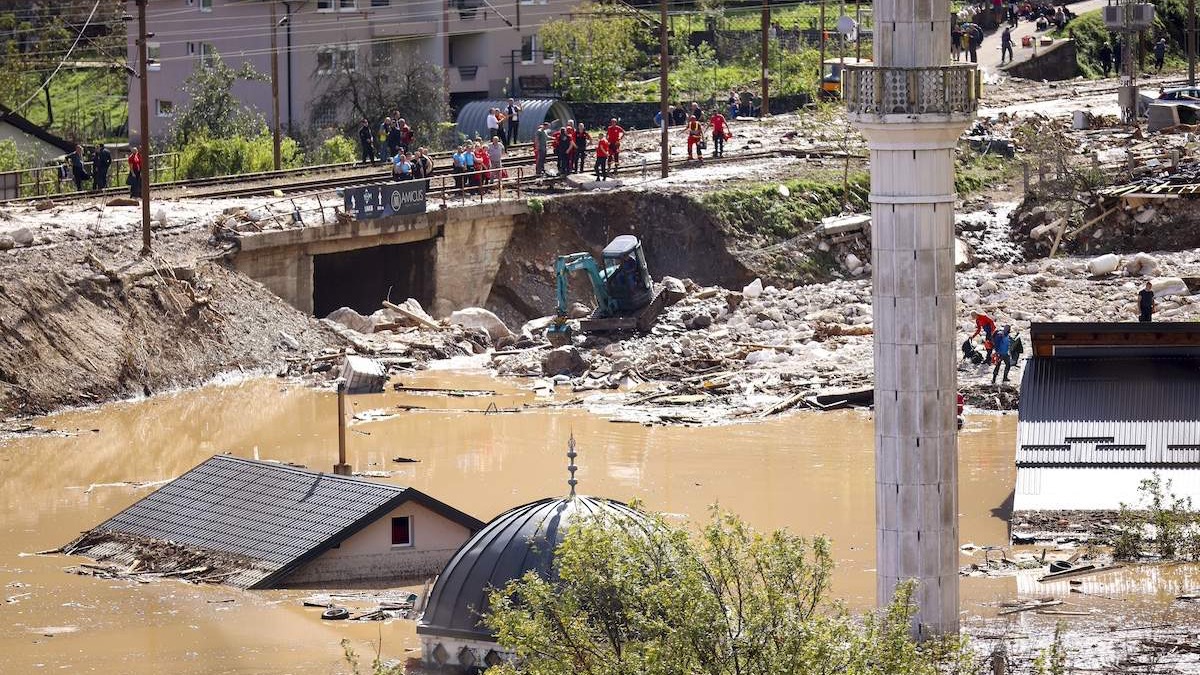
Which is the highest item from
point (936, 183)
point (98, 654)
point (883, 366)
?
point (936, 183)

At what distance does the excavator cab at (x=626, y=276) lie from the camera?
156ft

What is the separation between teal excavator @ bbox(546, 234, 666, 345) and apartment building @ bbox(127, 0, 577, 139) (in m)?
20.7

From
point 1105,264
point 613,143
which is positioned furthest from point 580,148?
point 1105,264

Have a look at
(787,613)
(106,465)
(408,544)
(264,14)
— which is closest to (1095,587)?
(408,544)

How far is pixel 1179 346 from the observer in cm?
3325

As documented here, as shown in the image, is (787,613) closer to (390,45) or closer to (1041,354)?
(1041,354)

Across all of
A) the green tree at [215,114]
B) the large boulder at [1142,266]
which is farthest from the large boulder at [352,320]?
the large boulder at [1142,266]

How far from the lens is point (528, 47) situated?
2972 inches

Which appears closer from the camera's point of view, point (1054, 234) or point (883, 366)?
point (883, 366)

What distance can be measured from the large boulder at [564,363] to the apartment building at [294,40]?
22.9m

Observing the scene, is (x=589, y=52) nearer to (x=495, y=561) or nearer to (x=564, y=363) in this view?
(x=564, y=363)

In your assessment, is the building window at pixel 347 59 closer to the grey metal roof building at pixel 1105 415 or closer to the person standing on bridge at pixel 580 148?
the person standing on bridge at pixel 580 148

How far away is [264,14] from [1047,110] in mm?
22810

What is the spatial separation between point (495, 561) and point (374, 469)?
1437 cm
